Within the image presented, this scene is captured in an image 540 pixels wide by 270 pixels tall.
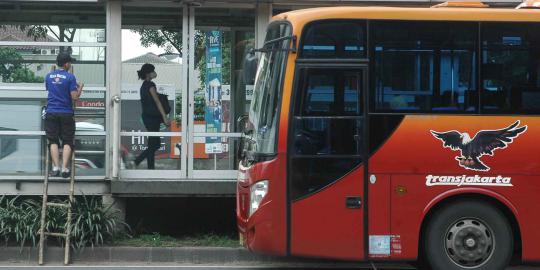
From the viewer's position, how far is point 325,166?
308 inches

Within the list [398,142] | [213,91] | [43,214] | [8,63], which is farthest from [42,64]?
[398,142]

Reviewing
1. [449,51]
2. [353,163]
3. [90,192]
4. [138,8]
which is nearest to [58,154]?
[90,192]

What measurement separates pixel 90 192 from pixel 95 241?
94 centimetres

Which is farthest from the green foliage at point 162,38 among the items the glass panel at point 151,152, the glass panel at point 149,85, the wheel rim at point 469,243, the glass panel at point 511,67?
the wheel rim at point 469,243

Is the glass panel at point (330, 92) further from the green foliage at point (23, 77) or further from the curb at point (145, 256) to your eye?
the green foliage at point (23, 77)

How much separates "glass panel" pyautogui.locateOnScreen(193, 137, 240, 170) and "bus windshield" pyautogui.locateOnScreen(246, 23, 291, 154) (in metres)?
2.49

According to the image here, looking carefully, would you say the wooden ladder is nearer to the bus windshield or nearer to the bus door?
the bus windshield

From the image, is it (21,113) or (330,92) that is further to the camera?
(21,113)

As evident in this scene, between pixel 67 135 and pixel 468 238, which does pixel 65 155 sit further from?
pixel 468 238

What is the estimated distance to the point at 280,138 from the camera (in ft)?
25.5

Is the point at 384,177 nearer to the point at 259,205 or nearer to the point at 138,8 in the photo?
the point at 259,205

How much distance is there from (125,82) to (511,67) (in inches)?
224

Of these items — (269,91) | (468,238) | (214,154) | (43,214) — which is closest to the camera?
(468,238)

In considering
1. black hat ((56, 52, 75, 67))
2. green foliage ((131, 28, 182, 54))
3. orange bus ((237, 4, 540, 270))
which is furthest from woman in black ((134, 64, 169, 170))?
orange bus ((237, 4, 540, 270))
